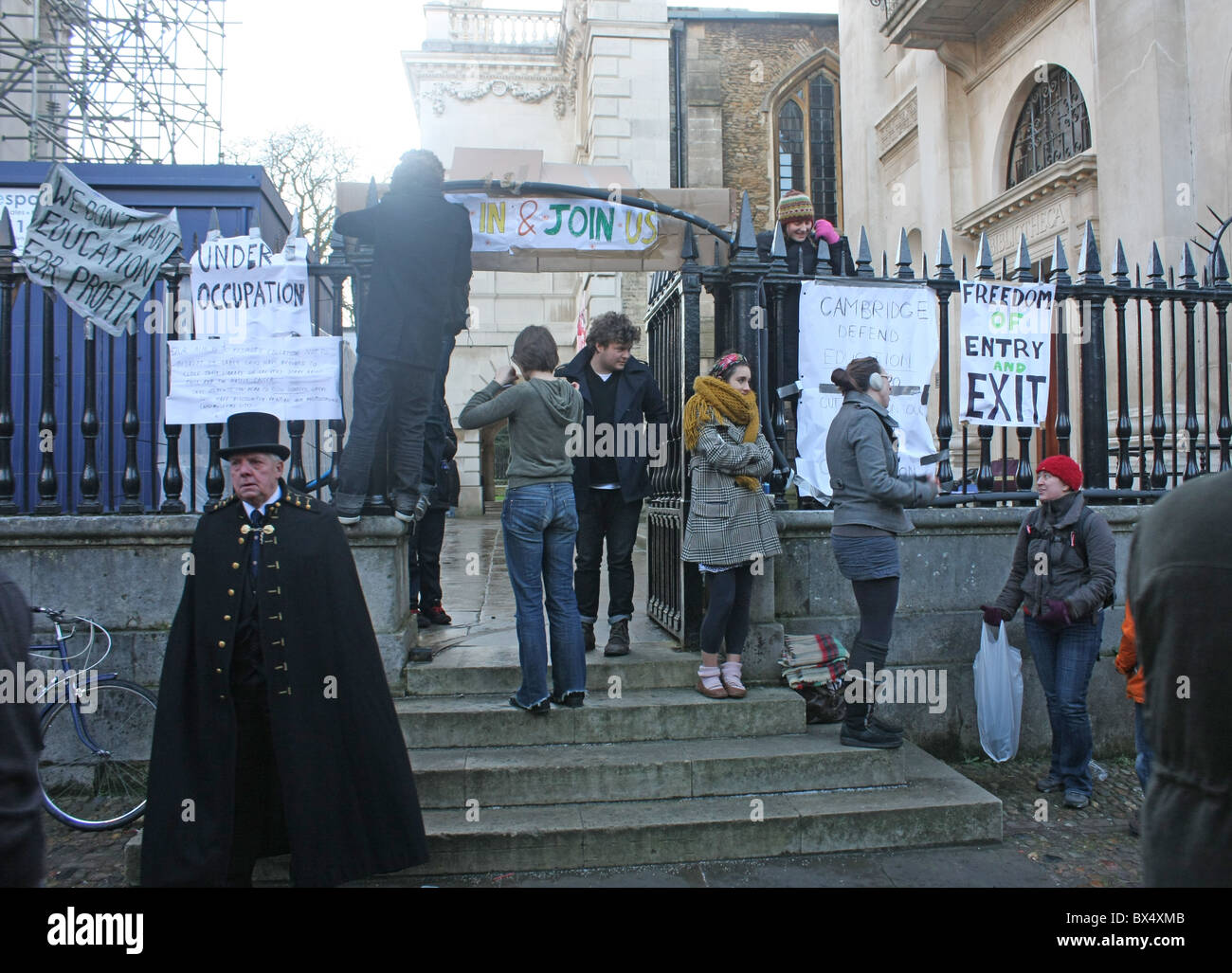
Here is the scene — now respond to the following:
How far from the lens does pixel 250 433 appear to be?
3.56 meters

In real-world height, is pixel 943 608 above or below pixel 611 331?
below

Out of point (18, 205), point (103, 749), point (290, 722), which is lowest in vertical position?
point (103, 749)

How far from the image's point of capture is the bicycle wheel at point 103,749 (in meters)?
5.17

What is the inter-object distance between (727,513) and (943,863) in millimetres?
2080

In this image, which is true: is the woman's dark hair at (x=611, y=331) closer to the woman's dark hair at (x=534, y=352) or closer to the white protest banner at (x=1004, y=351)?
the woman's dark hair at (x=534, y=352)

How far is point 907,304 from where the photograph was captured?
6195mm

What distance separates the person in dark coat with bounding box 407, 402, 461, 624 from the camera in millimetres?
6246

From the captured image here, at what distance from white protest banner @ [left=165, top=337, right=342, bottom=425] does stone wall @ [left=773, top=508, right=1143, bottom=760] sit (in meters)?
3.00

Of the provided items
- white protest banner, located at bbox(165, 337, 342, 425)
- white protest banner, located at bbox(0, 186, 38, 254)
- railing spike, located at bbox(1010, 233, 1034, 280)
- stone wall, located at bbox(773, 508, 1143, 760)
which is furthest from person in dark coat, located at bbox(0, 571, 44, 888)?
white protest banner, located at bbox(0, 186, 38, 254)

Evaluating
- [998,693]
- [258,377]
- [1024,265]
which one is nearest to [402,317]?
[258,377]

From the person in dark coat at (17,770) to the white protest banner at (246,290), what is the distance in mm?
3644

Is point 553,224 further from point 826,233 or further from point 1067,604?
point 1067,604

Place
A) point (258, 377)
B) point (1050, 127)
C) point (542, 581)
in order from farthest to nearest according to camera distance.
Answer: point (1050, 127), point (258, 377), point (542, 581)
